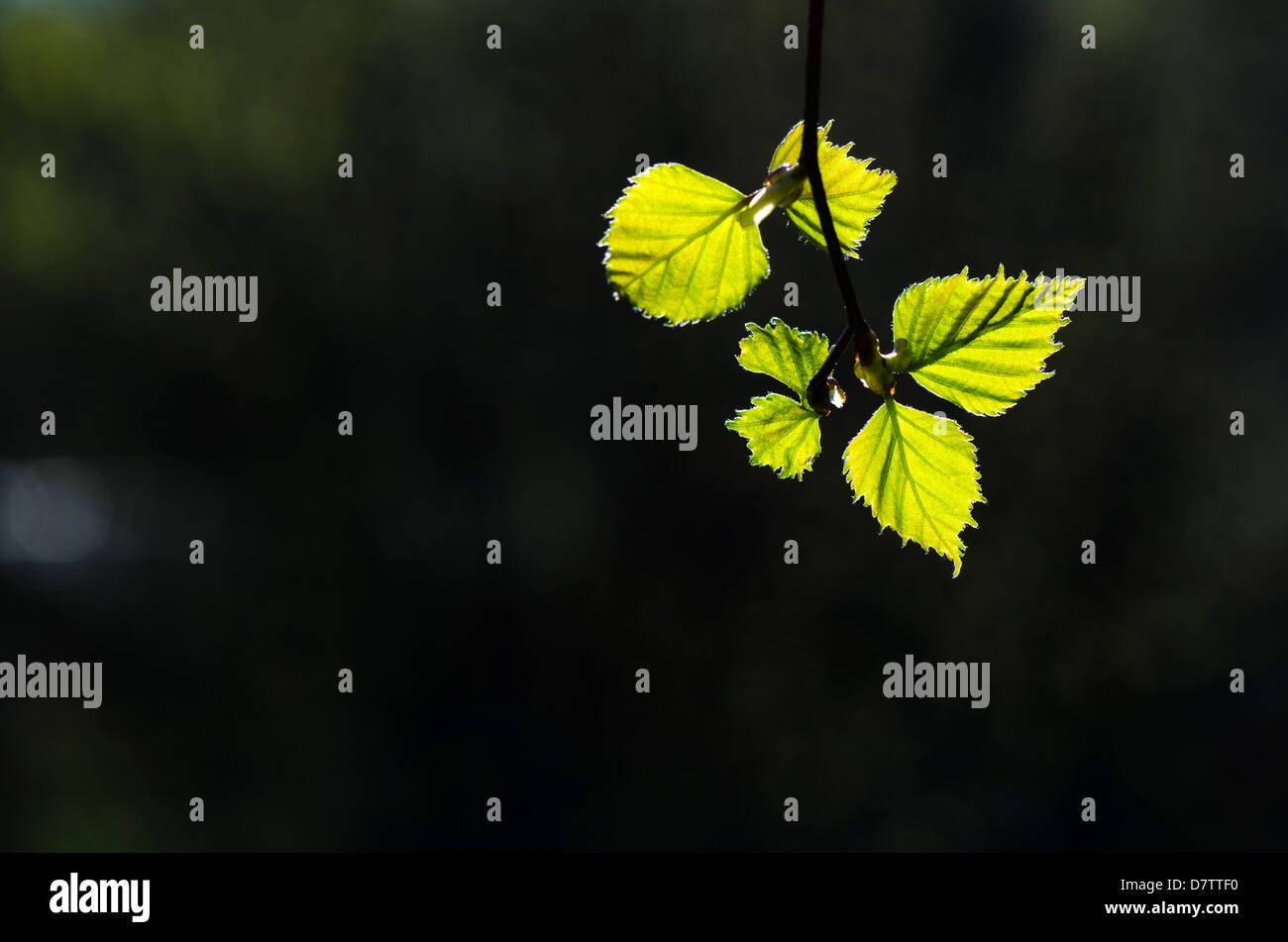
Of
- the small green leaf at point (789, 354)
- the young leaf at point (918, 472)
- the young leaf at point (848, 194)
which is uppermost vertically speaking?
the young leaf at point (848, 194)

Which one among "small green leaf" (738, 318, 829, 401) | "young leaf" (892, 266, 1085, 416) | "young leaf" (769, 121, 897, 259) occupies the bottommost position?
"small green leaf" (738, 318, 829, 401)

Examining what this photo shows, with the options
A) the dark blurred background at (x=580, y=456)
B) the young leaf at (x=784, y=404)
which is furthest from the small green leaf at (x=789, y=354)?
the dark blurred background at (x=580, y=456)

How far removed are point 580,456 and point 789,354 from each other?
4.24m

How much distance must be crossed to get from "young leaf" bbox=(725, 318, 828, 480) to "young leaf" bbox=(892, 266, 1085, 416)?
21 mm

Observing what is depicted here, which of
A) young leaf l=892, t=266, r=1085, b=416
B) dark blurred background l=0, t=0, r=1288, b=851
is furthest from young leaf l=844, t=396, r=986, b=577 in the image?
dark blurred background l=0, t=0, r=1288, b=851

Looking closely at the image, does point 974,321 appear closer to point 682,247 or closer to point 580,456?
point 682,247

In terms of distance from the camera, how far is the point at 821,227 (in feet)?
0.45

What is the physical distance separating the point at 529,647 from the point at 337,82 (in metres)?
2.81

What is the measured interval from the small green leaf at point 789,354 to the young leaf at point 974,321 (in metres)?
0.02

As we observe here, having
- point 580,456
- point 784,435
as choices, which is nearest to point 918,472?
point 784,435

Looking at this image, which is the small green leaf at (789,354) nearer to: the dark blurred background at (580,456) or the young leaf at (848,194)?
the young leaf at (848,194)

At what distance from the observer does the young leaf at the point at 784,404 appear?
170 millimetres

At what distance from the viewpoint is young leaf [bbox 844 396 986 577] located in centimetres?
18

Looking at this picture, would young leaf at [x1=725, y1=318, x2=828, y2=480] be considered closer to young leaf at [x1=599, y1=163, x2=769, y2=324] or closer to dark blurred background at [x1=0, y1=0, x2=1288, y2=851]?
young leaf at [x1=599, y1=163, x2=769, y2=324]
